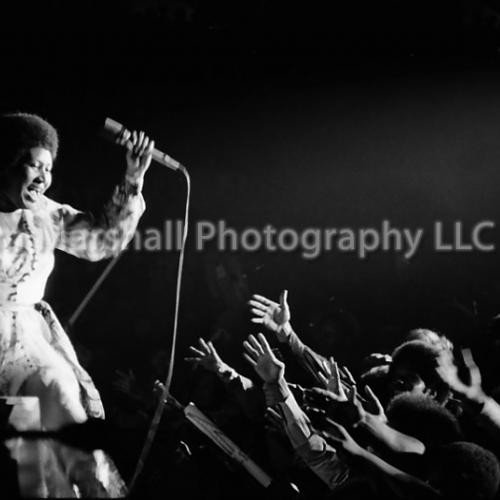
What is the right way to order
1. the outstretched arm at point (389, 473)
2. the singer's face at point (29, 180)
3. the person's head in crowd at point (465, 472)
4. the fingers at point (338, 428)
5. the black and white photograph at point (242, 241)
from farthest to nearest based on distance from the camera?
the singer's face at point (29, 180), the black and white photograph at point (242, 241), the fingers at point (338, 428), the outstretched arm at point (389, 473), the person's head in crowd at point (465, 472)

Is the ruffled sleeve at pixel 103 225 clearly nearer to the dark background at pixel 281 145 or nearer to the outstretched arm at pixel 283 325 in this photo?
the dark background at pixel 281 145

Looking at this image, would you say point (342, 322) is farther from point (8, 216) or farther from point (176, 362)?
point (8, 216)

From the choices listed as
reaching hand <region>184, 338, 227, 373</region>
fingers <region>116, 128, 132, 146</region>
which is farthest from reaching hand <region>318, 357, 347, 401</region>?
fingers <region>116, 128, 132, 146</region>

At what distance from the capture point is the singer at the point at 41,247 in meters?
3.46

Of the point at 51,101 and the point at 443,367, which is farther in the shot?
the point at 51,101

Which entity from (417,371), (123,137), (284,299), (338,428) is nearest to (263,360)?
(284,299)

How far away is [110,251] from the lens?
3609 millimetres

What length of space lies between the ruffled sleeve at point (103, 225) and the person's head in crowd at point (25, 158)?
0.14 meters

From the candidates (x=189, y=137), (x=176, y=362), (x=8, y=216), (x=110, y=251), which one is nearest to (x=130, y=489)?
A: (x=176, y=362)

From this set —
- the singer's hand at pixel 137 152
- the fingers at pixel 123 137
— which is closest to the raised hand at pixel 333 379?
the singer's hand at pixel 137 152

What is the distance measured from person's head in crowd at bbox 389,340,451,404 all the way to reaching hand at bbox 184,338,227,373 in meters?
0.74

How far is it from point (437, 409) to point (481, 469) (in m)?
→ 0.29

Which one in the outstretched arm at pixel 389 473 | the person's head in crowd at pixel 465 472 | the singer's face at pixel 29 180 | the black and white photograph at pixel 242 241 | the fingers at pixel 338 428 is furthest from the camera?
the singer's face at pixel 29 180

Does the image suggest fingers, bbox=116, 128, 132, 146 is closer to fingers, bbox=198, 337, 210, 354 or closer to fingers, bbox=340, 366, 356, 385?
fingers, bbox=198, 337, 210, 354
